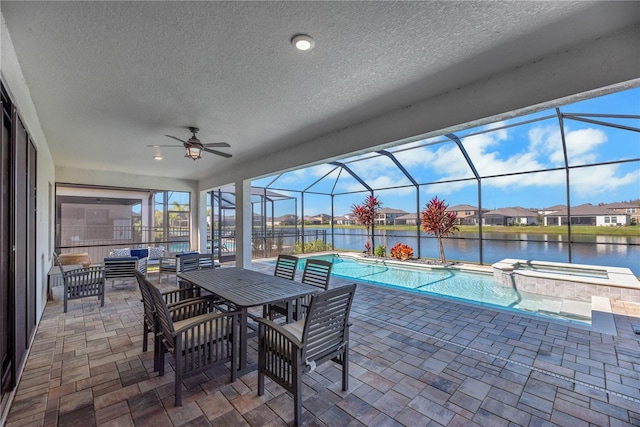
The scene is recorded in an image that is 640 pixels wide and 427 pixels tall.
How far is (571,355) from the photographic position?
2.67m

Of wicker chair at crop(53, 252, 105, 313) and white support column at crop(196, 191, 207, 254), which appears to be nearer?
wicker chair at crop(53, 252, 105, 313)

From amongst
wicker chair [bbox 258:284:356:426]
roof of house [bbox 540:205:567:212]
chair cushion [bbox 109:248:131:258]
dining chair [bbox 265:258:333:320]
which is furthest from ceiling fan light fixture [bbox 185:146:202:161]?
roof of house [bbox 540:205:567:212]

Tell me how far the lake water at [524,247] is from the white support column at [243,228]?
4.43 metres

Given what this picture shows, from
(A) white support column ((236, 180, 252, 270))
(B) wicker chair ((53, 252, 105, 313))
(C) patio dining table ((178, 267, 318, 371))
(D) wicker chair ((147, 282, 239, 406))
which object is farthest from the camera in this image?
(A) white support column ((236, 180, 252, 270))

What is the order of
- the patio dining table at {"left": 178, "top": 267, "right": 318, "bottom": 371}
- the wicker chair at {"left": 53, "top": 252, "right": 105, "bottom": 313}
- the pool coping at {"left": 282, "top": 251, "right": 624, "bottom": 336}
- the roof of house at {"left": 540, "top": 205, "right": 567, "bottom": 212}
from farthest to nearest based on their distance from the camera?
the roof of house at {"left": 540, "top": 205, "right": 567, "bottom": 212}, the wicker chair at {"left": 53, "top": 252, "right": 105, "bottom": 313}, the pool coping at {"left": 282, "top": 251, "right": 624, "bottom": 336}, the patio dining table at {"left": 178, "top": 267, "right": 318, "bottom": 371}

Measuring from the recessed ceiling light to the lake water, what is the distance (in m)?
6.22

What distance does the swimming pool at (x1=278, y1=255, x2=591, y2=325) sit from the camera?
4197 mm

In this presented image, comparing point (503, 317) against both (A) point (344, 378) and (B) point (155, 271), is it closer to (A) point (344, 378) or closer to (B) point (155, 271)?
(A) point (344, 378)

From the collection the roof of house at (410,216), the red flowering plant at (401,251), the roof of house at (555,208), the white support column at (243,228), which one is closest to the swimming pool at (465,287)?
the red flowering plant at (401,251)

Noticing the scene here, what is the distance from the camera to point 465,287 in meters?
5.82

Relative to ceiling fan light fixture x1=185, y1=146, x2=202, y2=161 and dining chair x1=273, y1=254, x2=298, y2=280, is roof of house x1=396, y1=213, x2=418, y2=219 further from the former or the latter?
ceiling fan light fixture x1=185, y1=146, x2=202, y2=161

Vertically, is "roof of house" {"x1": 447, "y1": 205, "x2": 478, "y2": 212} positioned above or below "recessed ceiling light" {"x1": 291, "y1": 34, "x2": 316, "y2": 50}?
below

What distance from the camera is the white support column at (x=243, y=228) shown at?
6059 millimetres

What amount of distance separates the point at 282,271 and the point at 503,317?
9.66ft
